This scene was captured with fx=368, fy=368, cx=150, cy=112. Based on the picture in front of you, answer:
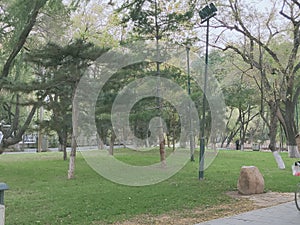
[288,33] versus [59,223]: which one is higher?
[288,33]

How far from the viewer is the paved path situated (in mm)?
5359

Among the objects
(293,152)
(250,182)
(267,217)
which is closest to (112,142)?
(293,152)

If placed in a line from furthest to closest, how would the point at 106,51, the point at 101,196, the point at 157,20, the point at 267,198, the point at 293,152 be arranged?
the point at 293,152 → the point at 157,20 → the point at 106,51 → the point at 267,198 → the point at 101,196

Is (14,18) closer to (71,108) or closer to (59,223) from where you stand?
(71,108)

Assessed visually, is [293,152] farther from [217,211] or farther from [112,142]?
[217,211]

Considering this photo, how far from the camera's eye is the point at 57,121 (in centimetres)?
1197

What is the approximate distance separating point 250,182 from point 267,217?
221cm

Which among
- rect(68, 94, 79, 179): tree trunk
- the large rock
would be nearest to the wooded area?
rect(68, 94, 79, 179): tree trunk

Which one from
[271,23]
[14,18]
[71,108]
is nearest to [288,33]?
[271,23]

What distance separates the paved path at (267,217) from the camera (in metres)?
5.36

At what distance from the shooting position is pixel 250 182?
792cm

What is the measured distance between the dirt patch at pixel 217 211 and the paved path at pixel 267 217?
0.81 ft

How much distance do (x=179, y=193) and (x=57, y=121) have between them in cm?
569

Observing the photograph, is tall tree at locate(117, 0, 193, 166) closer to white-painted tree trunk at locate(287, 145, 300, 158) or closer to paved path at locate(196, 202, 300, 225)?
paved path at locate(196, 202, 300, 225)
